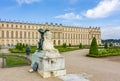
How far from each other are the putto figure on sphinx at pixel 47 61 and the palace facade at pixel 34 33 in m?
61.1

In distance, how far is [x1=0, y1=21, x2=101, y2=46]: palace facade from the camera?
7156 cm

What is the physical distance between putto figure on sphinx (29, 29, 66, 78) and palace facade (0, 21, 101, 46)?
61.1 meters

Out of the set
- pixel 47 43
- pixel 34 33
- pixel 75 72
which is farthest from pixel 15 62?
pixel 34 33

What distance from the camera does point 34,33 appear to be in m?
79.8

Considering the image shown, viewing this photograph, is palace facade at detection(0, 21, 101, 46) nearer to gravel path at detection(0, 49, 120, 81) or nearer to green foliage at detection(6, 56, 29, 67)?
green foliage at detection(6, 56, 29, 67)

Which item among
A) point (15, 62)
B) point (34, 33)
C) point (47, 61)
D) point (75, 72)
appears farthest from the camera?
point (34, 33)

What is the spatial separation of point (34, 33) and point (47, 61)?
234 ft

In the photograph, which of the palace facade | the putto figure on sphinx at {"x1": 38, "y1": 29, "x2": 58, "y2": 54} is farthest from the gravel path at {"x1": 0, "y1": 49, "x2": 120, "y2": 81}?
the palace facade

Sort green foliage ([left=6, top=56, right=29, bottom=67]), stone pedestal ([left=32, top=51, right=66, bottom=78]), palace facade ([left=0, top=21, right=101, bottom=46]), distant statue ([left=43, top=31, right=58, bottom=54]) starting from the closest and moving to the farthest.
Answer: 1. stone pedestal ([left=32, top=51, right=66, bottom=78])
2. distant statue ([left=43, top=31, right=58, bottom=54])
3. green foliage ([left=6, top=56, right=29, bottom=67])
4. palace facade ([left=0, top=21, right=101, bottom=46])

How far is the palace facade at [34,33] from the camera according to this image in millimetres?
71562

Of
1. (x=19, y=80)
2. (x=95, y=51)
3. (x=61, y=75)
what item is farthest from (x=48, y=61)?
(x=95, y=51)

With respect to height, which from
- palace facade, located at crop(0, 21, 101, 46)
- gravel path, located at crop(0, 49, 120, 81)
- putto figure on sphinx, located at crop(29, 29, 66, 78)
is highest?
palace facade, located at crop(0, 21, 101, 46)

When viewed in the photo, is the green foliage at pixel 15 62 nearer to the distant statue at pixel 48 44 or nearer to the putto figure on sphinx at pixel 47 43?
the putto figure on sphinx at pixel 47 43

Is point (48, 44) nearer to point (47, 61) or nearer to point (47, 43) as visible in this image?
point (47, 43)
